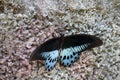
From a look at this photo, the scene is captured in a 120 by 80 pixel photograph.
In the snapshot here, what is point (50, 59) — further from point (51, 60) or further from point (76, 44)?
point (76, 44)

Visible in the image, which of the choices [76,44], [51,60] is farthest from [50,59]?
[76,44]

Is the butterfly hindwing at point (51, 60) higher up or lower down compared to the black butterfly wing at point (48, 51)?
lower down

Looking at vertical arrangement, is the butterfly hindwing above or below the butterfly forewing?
below

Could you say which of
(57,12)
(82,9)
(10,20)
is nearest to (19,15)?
(10,20)

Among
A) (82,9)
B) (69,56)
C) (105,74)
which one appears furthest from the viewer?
(82,9)

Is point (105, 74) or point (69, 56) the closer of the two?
point (69, 56)

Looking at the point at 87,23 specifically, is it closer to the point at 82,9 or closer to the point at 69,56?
the point at 82,9
